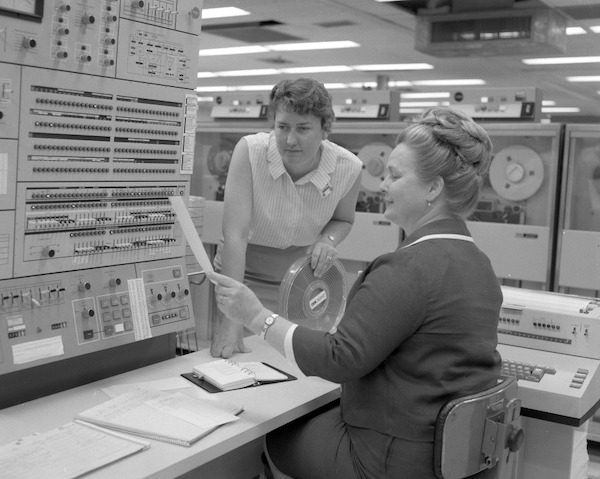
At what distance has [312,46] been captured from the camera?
30.5 feet

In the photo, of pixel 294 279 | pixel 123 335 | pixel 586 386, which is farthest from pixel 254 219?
pixel 586 386

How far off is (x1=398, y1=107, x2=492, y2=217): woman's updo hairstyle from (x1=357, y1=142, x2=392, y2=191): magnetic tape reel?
293 centimetres

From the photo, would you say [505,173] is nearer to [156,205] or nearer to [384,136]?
[384,136]

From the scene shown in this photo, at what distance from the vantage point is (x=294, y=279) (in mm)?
2191

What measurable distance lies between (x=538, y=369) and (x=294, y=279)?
0.78 meters

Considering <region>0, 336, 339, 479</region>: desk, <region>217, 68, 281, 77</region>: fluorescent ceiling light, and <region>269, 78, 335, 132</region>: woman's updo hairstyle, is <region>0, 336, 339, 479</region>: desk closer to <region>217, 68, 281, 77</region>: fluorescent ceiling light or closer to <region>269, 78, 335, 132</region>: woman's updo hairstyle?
<region>269, 78, 335, 132</region>: woman's updo hairstyle

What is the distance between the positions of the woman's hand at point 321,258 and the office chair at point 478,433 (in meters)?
0.71

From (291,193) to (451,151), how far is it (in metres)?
0.83

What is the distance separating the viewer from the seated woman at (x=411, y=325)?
5.08ft

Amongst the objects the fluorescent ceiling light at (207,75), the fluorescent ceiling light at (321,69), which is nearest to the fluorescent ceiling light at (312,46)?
the fluorescent ceiling light at (321,69)

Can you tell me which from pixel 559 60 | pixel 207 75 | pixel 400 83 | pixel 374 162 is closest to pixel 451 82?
pixel 400 83

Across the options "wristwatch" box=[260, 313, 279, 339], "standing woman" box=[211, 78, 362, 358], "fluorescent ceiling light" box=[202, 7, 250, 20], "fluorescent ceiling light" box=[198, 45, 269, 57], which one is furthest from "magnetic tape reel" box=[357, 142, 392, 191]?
"fluorescent ceiling light" box=[198, 45, 269, 57]

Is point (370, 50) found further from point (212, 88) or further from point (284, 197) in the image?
point (284, 197)

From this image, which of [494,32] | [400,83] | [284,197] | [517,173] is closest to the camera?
[284,197]
